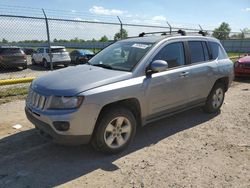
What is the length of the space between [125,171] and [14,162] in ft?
5.29

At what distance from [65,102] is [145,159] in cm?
147

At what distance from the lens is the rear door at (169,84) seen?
4.72m

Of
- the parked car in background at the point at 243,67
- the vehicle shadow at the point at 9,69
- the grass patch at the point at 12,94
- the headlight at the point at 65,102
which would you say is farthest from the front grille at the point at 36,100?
the vehicle shadow at the point at 9,69

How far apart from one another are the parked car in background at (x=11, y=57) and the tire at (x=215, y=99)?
15083mm

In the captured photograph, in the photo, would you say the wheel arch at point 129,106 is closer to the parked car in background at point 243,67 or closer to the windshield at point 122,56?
the windshield at point 122,56

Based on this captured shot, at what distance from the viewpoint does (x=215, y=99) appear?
654 cm

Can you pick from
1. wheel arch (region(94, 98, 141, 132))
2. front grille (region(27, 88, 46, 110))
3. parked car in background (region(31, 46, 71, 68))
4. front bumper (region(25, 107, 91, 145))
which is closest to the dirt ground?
front bumper (region(25, 107, 91, 145))

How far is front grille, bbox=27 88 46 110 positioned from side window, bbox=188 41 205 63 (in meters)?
3.08

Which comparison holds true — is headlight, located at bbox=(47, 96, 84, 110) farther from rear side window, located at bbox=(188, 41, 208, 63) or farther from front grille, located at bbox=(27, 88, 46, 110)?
rear side window, located at bbox=(188, 41, 208, 63)

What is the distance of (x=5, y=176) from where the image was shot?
3.71 m

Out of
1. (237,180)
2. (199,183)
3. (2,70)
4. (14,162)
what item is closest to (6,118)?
(14,162)

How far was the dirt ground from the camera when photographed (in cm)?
366

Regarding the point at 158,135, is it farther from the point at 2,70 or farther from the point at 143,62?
the point at 2,70

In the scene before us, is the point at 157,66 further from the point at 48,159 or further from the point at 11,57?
the point at 11,57
